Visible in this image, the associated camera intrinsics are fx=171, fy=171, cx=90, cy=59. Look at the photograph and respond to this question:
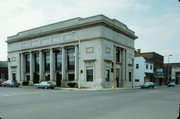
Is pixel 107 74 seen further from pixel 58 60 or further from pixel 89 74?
pixel 58 60

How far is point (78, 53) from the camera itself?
38.7 meters

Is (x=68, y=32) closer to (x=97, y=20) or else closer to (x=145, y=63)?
(x=97, y=20)

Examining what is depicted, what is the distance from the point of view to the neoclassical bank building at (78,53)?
35513 millimetres

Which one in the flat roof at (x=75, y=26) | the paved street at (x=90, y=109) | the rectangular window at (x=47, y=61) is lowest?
the paved street at (x=90, y=109)

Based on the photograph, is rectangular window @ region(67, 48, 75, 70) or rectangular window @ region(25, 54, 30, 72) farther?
rectangular window @ region(25, 54, 30, 72)

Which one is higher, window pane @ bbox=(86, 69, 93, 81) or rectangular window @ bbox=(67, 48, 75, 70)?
rectangular window @ bbox=(67, 48, 75, 70)

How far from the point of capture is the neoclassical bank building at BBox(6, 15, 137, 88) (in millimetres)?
35513

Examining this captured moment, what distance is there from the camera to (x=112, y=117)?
25.3 feet

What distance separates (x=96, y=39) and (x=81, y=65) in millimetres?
6636

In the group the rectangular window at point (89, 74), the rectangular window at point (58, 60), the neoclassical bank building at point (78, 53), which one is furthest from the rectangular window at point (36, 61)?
the rectangular window at point (89, 74)

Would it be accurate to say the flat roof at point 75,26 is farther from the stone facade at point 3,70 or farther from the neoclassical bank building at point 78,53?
the stone facade at point 3,70

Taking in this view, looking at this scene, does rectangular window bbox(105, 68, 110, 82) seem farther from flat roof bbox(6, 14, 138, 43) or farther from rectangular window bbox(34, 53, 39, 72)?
rectangular window bbox(34, 53, 39, 72)

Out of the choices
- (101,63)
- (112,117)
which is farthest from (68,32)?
(112,117)

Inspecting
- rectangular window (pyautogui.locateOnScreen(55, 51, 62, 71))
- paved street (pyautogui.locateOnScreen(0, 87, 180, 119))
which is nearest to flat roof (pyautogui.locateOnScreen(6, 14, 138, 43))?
rectangular window (pyautogui.locateOnScreen(55, 51, 62, 71))
